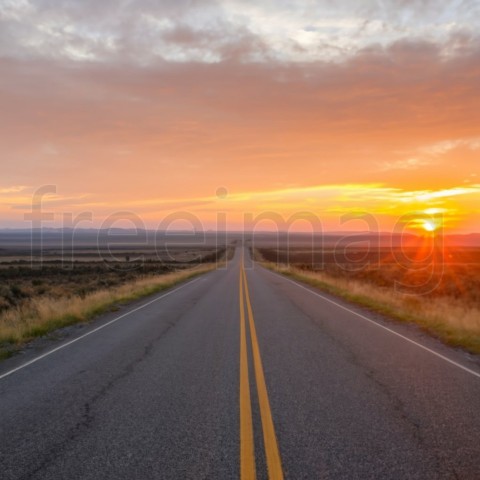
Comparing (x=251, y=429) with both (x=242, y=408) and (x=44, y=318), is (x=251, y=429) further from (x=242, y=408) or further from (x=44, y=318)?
(x=44, y=318)

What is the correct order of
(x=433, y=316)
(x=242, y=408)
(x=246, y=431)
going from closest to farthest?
(x=246, y=431) < (x=242, y=408) < (x=433, y=316)

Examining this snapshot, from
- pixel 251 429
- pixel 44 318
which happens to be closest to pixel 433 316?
pixel 251 429

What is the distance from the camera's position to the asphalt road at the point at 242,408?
4227 millimetres

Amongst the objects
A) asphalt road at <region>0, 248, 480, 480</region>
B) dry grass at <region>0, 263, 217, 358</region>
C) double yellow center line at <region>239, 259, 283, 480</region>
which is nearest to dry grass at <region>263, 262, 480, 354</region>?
asphalt road at <region>0, 248, 480, 480</region>

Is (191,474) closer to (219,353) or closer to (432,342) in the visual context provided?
(219,353)

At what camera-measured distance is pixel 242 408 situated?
5.69 meters

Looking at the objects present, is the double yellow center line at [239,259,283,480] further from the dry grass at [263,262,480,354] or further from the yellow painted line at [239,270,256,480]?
the dry grass at [263,262,480,354]

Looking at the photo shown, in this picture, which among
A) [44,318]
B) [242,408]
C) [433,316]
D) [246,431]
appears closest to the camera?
[246,431]

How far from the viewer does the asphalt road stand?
4.23m

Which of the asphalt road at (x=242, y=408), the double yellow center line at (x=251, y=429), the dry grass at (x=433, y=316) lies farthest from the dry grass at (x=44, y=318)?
the dry grass at (x=433, y=316)

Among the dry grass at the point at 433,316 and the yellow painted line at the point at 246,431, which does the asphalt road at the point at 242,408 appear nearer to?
the yellow painted line at the point at 246,431

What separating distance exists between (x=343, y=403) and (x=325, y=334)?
5129mm

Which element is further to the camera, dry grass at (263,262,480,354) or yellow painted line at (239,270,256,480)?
dry grass at (263,262,480,354)

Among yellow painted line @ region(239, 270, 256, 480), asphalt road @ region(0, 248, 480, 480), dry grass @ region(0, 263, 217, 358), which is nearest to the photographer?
yellow painted line @ region(239, 270, 256, 480)
